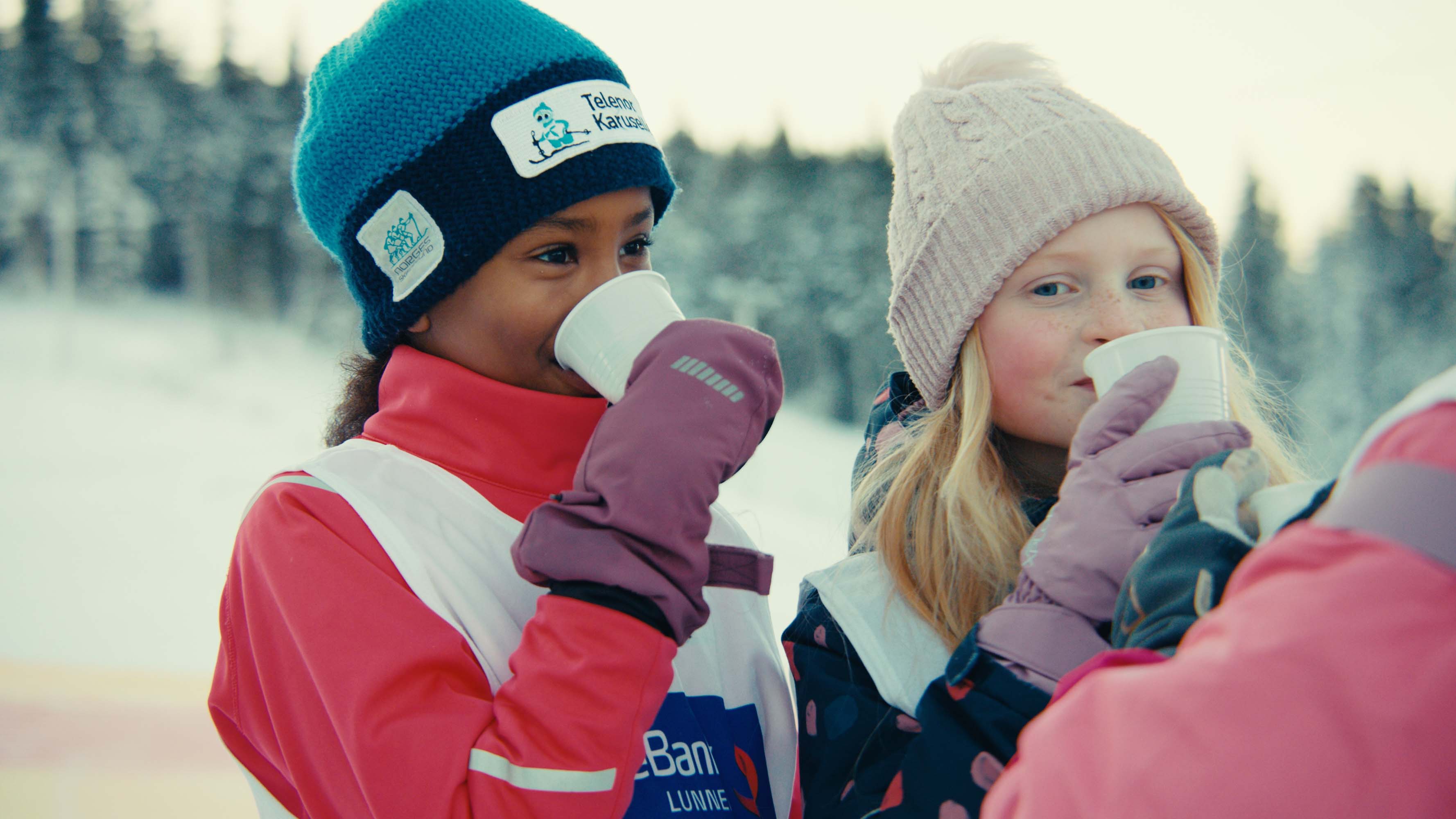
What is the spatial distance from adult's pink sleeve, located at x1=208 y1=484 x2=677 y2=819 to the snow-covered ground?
5.53m

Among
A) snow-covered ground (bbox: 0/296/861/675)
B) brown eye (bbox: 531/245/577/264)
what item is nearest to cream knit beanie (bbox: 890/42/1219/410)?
brown eye (bbox: 531/245/577/264)

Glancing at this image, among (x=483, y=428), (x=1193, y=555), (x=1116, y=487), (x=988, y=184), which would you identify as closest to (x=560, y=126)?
(x=483, y=428)

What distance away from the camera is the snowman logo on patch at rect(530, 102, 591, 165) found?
1.43 meters

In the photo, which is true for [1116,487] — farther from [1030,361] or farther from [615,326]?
[615,326]

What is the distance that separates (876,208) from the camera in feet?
68.3

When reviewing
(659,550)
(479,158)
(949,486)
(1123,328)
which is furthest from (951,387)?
(479,158)

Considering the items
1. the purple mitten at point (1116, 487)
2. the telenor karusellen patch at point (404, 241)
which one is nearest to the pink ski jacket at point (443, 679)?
the telenor karusellen patch at point (404, 241)

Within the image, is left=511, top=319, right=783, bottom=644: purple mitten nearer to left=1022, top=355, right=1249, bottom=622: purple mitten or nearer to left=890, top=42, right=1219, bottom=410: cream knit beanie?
left=1022, top=355, right=1249, bottom=622: purple mitten

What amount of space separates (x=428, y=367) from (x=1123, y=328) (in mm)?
1120

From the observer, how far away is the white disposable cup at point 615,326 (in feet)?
4.27

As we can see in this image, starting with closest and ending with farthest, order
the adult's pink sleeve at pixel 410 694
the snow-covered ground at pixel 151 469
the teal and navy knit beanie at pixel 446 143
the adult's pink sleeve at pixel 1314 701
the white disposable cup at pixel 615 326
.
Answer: the adult's pink sleeve at pixel 1314 701 < the adult's pink sleeve at pixel 410 694 < the white disposable cup at pixel 615 326 < the teal and navy knit beanie at pixel 446 143 < the snow-covered ground at pixel 151 469

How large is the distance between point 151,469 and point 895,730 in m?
19.0

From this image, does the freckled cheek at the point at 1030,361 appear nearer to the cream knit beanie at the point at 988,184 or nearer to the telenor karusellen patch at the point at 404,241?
the cream knit beanie at the point at 988,184

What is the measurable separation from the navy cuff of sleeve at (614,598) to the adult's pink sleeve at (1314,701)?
25.1 inches
